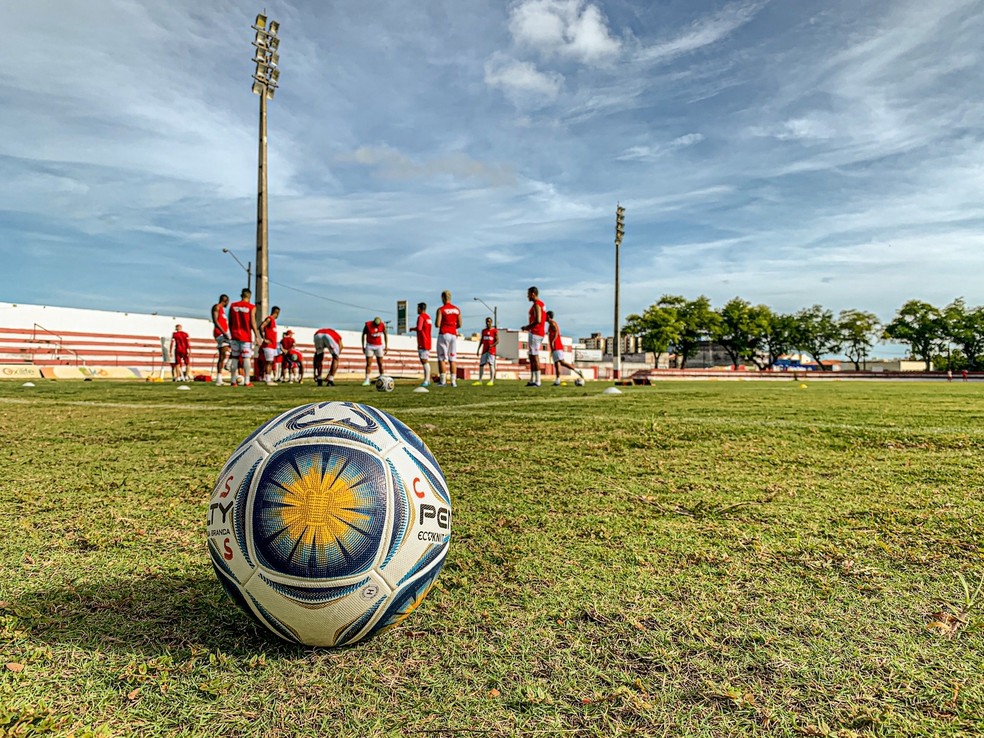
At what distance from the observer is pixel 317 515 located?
1.83 m

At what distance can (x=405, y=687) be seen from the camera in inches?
65.3

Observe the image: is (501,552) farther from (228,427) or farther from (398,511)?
(228,427)

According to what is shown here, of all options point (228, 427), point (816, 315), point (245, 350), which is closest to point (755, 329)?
point (816, 315)

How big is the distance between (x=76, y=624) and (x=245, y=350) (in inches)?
616

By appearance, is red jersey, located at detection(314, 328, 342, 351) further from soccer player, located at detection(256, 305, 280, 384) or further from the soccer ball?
the soccer ball

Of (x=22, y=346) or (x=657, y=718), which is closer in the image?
(x=657, y=718)

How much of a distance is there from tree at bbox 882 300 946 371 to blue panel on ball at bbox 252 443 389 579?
3439 inches

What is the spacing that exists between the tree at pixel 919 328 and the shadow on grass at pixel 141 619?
287 ft

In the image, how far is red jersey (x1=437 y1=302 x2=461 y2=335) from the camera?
16344 millimetres

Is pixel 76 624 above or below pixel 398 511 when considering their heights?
below

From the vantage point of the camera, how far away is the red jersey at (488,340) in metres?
21.5

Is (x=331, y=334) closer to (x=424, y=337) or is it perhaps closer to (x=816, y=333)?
(x=424, y=337)

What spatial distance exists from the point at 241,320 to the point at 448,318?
17.9 feet

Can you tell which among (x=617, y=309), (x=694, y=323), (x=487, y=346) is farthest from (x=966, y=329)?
(x=487, y=346)
